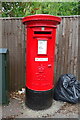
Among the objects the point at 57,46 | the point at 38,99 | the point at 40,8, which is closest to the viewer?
the point at 38,99

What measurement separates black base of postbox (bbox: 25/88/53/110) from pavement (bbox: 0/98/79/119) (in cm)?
10

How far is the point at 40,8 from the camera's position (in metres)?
4.89

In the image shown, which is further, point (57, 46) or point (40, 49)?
point (57, 46)

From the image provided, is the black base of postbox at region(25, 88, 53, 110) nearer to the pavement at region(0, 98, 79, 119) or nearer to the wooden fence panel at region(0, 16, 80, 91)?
the pavement at region(0, 98, 79, 119)

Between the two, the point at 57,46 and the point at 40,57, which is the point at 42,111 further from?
the point at 57,46

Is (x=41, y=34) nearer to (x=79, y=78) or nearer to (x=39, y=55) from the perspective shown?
(x=39, y=55)

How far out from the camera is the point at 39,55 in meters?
2.50

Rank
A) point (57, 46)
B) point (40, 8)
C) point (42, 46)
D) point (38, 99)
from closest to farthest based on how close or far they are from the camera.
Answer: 1. point (42, 46)
2. point (38, 99)
3. point (57, 46)
4. point (40, 8)

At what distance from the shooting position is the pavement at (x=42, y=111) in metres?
2.59

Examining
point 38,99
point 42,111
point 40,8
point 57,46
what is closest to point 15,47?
point 57,46

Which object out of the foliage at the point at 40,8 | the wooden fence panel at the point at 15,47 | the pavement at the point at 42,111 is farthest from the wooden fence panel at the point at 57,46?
the foliage at the point at 40,8

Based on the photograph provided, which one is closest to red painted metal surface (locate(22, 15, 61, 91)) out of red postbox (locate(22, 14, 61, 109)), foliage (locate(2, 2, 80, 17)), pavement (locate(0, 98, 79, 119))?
red postbox (locate(22, 14, 61, 109))

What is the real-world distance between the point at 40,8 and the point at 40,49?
3062 millimetres

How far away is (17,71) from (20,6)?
3.40m
